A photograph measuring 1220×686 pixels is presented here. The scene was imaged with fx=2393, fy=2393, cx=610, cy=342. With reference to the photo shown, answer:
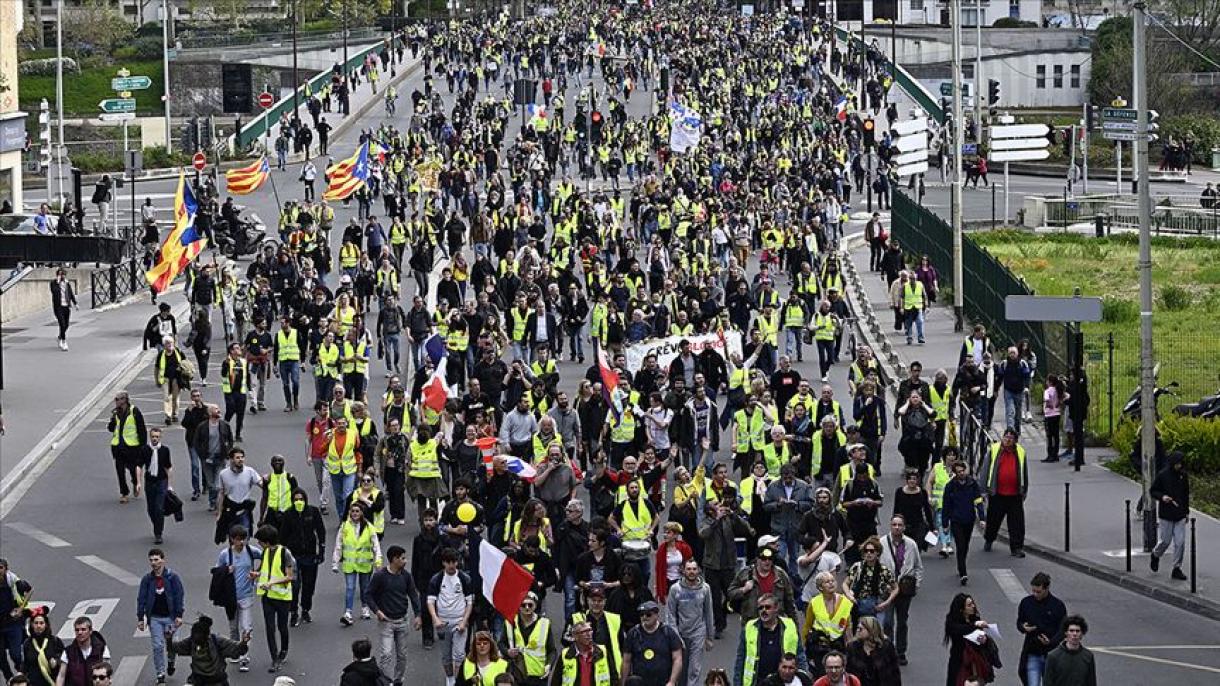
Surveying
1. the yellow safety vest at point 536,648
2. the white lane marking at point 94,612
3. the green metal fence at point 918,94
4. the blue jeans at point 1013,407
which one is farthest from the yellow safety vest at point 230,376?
the green metal fence at point 918,94

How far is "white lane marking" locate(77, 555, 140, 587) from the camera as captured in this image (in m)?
24.0

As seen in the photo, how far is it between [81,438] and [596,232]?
14785mm

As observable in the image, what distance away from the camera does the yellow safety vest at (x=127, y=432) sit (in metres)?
26.8

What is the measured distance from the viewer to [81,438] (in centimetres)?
3269

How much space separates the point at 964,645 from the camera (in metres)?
17.3

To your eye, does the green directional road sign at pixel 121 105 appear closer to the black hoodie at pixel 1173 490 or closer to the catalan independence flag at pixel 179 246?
the catalan independence flag at pixel 179 246

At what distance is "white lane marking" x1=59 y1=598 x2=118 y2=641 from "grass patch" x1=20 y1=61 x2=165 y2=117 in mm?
90860

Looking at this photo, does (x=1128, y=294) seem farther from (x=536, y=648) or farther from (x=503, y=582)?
(x=536, y=648)

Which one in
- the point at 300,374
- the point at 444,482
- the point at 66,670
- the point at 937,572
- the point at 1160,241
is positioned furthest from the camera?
the point at 1160,241

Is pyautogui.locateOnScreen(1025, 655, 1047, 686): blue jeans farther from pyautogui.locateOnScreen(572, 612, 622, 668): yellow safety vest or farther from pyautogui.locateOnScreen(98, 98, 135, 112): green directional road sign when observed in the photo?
pyautogui.locateOnScreen(98, 98, 135, 112): green directional road sign

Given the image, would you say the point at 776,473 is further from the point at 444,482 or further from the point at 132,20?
the point at 132,20

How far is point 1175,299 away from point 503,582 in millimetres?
31430

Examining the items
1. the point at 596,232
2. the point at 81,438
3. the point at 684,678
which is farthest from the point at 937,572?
the point at 596,232

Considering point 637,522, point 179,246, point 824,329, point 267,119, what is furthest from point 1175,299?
point 267,119
